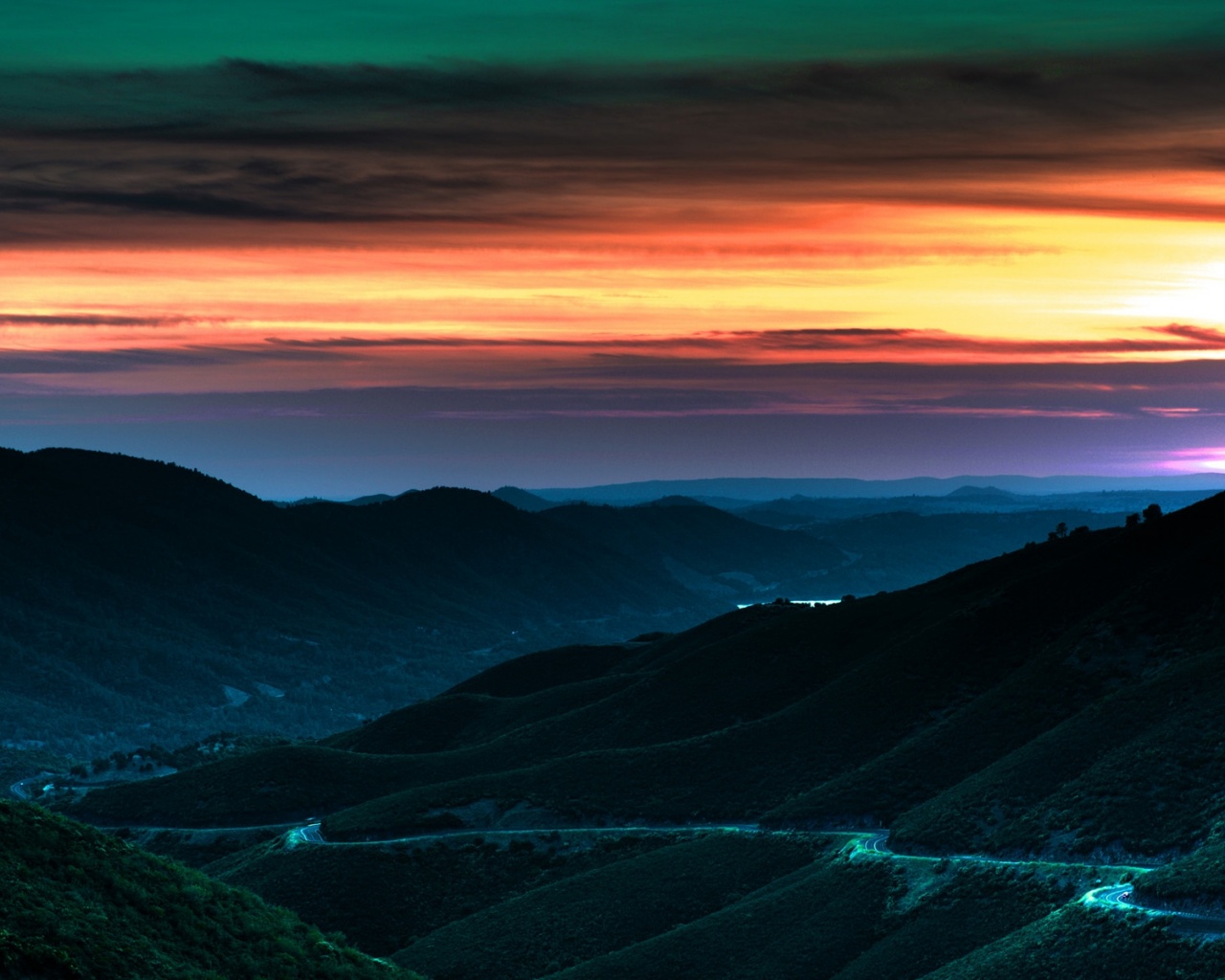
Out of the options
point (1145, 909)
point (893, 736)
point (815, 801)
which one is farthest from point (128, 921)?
point (893, 736)

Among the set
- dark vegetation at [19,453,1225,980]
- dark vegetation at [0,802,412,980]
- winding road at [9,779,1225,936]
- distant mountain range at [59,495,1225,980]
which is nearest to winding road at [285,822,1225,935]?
winding road at [9,779,1225,936]

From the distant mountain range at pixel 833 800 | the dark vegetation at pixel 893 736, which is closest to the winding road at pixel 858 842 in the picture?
the distant mountain range at pixel 833 800

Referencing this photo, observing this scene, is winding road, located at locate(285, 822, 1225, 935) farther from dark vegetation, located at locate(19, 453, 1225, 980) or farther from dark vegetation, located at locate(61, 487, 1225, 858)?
dark vegetation, located at locate(61, 487, 1225, 858)

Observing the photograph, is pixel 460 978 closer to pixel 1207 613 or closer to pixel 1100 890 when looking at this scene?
pixel 1100 890

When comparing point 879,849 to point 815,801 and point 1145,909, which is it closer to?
point 815,801

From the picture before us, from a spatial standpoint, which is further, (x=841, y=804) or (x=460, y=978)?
(x=841, y=804)

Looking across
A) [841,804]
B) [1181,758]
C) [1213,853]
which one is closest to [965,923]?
[1213,853]
